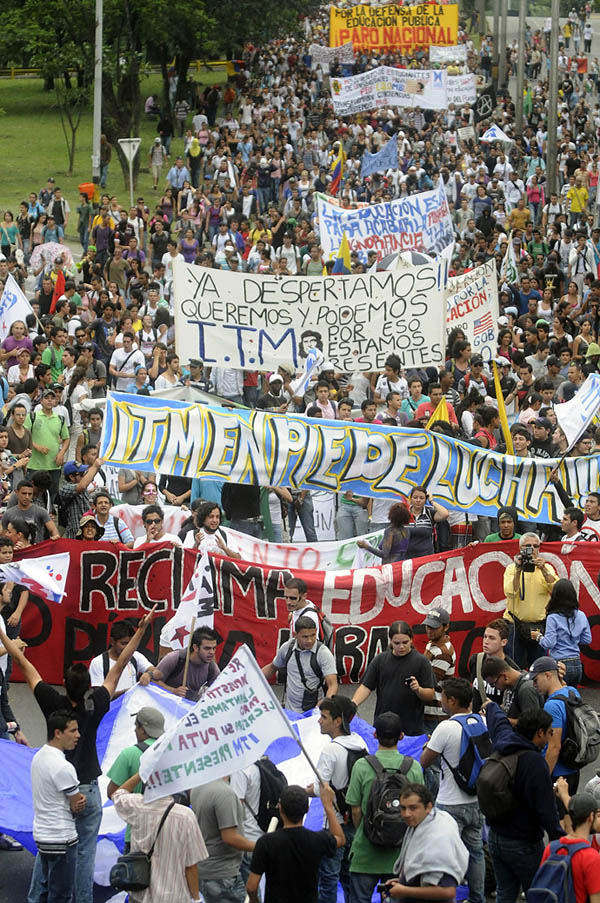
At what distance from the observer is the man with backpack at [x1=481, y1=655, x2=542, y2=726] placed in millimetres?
8195

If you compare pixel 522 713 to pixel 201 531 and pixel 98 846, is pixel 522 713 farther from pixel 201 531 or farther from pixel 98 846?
pixel 201 531

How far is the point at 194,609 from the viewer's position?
10.5 meters

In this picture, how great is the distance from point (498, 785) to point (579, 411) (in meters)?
5.81

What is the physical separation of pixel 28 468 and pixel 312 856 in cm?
698

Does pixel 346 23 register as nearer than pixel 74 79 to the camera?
Yes

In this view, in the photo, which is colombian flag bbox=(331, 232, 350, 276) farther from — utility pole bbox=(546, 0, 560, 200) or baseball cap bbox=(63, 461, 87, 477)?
utility pole bbox=(546, 0, 560, 200)

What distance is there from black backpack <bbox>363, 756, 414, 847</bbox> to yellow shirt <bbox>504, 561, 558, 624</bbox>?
302 cm

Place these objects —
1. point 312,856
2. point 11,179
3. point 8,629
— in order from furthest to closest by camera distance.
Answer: point 11,179
point 8,629
point 312,856

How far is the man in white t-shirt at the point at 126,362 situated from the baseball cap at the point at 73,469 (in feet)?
12.3

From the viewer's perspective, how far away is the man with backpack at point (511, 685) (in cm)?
820

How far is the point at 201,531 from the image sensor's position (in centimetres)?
1133

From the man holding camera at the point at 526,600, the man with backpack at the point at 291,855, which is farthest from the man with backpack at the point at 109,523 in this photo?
the man with backpack at the point at 291,855

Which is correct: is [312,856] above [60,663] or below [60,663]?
above

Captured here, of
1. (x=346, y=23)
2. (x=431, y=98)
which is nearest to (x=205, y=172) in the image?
(x=431, y=98)
